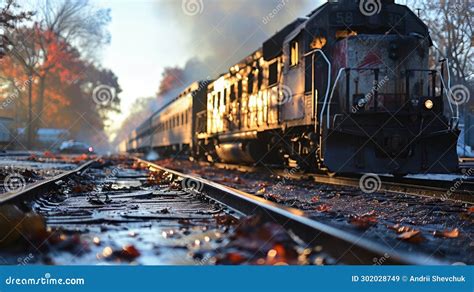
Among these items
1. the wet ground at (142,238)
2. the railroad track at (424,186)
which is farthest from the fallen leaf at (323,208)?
the railroad track at (424,186)

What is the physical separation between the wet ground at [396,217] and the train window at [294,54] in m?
2.72

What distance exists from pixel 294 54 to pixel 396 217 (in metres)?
5.96

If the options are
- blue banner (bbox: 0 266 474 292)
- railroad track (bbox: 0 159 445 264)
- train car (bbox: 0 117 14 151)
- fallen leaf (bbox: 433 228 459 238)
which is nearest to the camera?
blue banner (bbox: 0 266 474 292)

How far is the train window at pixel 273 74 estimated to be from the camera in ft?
40.8

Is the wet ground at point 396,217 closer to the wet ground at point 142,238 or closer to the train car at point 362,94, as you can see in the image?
the wet ground at point 142,238

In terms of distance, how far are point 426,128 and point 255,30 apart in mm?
21574

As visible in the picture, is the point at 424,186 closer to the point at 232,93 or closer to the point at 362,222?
the point at 362,222

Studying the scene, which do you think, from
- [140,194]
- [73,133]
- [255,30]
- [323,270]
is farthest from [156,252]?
[73,133]

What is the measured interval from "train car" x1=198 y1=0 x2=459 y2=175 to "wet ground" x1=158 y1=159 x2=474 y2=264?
3.11ft

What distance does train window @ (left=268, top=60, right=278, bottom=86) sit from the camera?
1243 centimetres

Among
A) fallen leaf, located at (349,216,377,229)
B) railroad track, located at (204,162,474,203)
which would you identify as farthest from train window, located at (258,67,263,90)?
fallen leaf, located at (349,216,377,229)

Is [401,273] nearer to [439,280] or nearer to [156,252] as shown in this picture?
[439,280]

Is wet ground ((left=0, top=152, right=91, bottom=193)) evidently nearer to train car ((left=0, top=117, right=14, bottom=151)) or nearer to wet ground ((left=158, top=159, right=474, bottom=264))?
wet ground ((left=158, top=159, right=474, bottom=264))

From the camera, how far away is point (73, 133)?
225 feet
